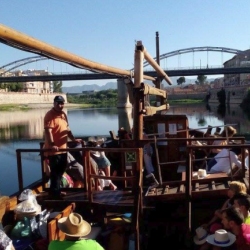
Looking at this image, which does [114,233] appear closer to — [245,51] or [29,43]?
[29,43]

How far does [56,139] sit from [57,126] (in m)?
0.22

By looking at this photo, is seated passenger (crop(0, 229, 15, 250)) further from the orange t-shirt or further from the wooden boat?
the orange t-shirt

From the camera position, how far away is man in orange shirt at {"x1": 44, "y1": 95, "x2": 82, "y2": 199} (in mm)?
6027

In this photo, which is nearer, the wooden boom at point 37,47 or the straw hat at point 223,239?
the wooden boom at point 37,47

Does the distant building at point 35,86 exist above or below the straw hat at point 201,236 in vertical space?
above

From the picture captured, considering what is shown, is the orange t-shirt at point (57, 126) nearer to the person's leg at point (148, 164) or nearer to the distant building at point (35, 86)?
the person's leg at point (148, 164)

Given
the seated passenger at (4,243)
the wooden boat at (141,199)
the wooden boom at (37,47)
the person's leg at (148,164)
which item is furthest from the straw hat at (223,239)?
the person's leg at (148,164)

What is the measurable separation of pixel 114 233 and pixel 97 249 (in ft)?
6.13

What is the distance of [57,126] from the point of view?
6133 mm

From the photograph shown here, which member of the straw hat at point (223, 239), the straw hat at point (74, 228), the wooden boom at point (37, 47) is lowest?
the straw hat at point (223, 239)

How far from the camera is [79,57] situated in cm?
543

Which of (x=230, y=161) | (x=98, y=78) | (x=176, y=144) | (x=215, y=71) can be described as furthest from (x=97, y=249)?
(x=215, y=71)

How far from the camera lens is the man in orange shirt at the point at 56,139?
19.8 feet

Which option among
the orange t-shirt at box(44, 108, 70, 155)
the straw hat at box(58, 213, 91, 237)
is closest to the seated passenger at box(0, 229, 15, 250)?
the straw hat at box(58, 213, 91, 237)
